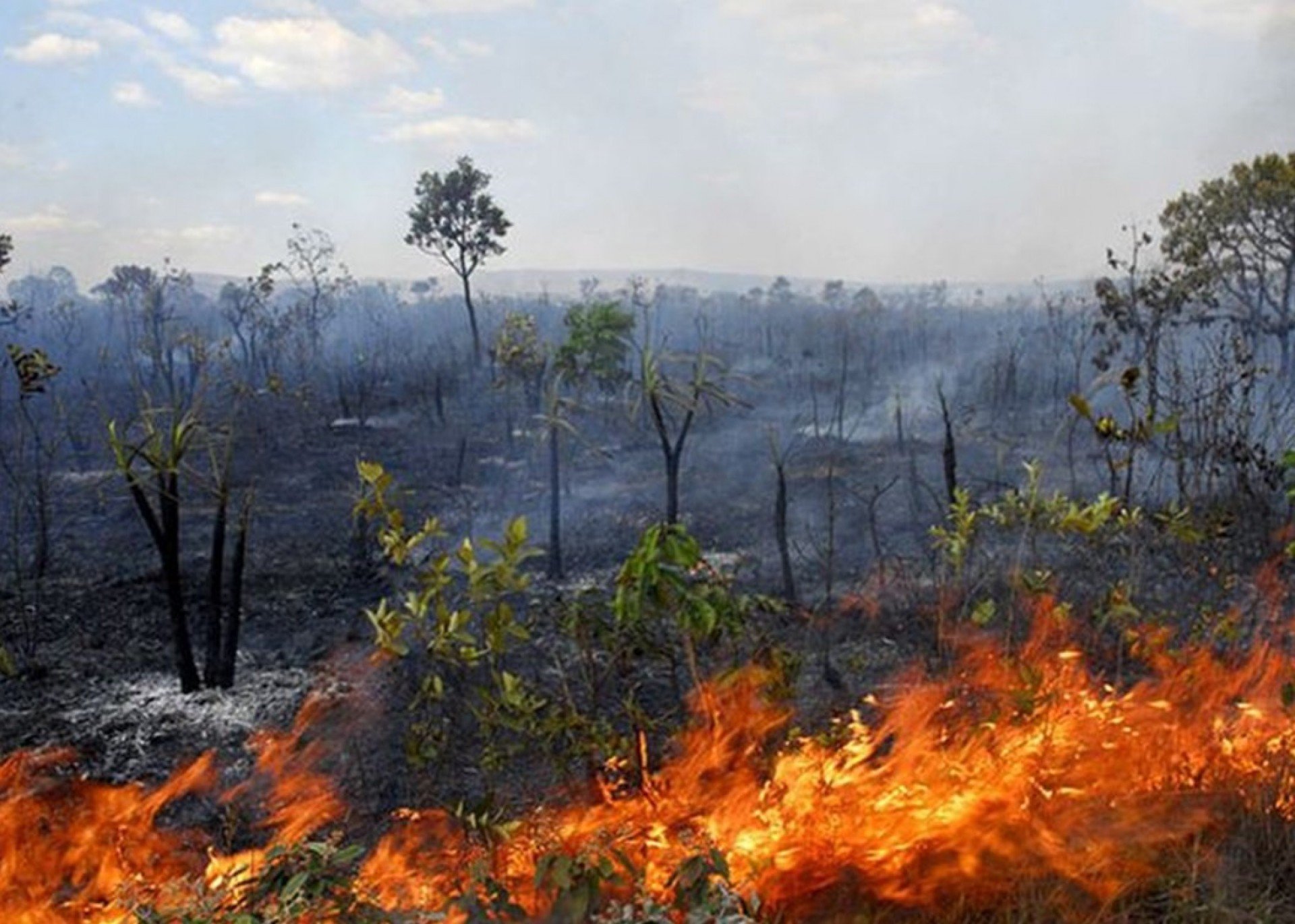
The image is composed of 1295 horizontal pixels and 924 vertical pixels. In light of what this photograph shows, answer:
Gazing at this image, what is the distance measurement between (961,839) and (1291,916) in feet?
3.58

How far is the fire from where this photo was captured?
3.51 meters

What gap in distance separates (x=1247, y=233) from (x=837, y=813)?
2006 centimetres

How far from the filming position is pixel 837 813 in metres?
3.84

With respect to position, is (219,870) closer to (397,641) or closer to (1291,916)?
(397,641)

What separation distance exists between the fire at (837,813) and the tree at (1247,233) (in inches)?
624

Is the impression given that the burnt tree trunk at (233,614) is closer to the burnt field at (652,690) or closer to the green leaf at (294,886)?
the burnt field at (652,690)

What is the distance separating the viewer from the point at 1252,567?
9.34 m

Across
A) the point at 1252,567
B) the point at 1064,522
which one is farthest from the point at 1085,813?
the point at 1252,567

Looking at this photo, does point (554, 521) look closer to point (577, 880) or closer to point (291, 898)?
point (577, 880)

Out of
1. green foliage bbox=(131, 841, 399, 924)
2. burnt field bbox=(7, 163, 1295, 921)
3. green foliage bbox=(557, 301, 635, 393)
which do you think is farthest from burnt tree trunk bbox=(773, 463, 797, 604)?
green foliage bbox=(131, 841, 399, 924)

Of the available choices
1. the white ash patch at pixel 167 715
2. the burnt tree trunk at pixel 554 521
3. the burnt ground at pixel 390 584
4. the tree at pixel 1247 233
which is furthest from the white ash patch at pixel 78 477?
the tree at pixel 1247 233

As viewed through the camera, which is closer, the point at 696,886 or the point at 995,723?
the point at 696,886

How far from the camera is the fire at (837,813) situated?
3.51 m

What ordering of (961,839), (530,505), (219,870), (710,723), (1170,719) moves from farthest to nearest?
(530,505)
(1170,719)
(710,723)
(961,839)
(219,870)
